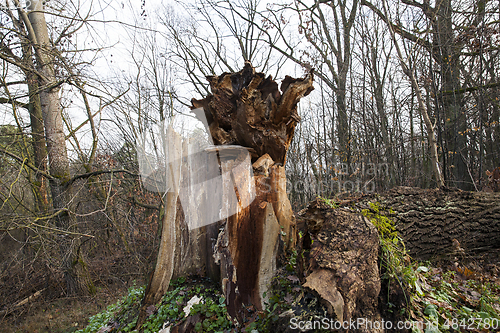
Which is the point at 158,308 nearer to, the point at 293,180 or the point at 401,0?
the point at 293,180

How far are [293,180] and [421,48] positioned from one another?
6.17 m

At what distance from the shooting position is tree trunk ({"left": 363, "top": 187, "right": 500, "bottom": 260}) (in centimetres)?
353

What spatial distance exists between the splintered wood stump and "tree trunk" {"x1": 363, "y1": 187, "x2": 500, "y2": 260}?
1.63 metres

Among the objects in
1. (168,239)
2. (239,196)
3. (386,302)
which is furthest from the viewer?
(168,239)

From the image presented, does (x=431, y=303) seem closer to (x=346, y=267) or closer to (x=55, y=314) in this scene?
(x=346, y=267)

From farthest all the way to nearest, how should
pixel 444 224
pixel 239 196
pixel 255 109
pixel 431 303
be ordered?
pixel 444 224
pixel 255 109
pixel 239 196
pixel 431 303

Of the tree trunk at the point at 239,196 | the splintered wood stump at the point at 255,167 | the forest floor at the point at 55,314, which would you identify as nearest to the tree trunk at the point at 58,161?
the forest floor at the point at 55,314

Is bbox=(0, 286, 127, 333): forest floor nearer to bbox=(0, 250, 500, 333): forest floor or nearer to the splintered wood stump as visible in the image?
bbox=(0, 250, 500, 333): forest floor

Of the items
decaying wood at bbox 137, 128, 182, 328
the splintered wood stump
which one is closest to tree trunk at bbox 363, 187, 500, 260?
the splintered wood stump

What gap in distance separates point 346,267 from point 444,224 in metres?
2.74

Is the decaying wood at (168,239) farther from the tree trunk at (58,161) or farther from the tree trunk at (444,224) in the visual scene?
the tree trunk at (58,161)

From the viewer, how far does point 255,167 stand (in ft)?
9.95

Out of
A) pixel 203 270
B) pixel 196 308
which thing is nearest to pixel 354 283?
pixel 196 308

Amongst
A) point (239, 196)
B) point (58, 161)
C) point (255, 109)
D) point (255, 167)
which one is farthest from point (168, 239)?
point (58, 161)
